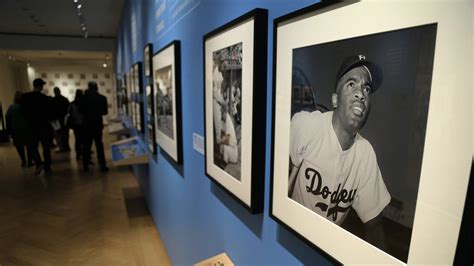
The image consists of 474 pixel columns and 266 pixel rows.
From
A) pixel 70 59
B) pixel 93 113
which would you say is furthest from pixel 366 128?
pixel 70 59

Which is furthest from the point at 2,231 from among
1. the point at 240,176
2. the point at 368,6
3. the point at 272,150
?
the point at 368,6

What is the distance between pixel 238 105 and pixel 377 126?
26.6 inches

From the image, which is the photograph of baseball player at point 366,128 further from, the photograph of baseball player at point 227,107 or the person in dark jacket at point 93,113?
the person in dark jacket at point 93,113

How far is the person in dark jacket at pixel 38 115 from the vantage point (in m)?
5.96

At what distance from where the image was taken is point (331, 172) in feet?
2.49

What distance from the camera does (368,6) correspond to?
2.05 ft

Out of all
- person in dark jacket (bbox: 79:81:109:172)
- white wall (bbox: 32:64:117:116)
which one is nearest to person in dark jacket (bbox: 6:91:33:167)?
person in dark jacket (bbox: 79:81:109:172)

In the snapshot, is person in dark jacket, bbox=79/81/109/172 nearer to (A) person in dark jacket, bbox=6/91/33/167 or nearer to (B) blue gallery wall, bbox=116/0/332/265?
(A) person in dark jacket, bbox=6/91/33/167

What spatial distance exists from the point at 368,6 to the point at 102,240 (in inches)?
154

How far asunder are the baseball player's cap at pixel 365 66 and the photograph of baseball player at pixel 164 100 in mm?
1794

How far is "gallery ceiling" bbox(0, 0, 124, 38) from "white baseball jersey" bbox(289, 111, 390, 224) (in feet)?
23.5

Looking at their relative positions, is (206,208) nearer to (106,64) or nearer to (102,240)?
(102,240)

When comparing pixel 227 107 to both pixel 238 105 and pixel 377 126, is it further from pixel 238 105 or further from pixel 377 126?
pixel 377 126

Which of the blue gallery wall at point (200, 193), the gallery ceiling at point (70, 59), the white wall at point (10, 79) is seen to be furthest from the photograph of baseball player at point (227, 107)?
the gallery ceiling at point (70, 59)
